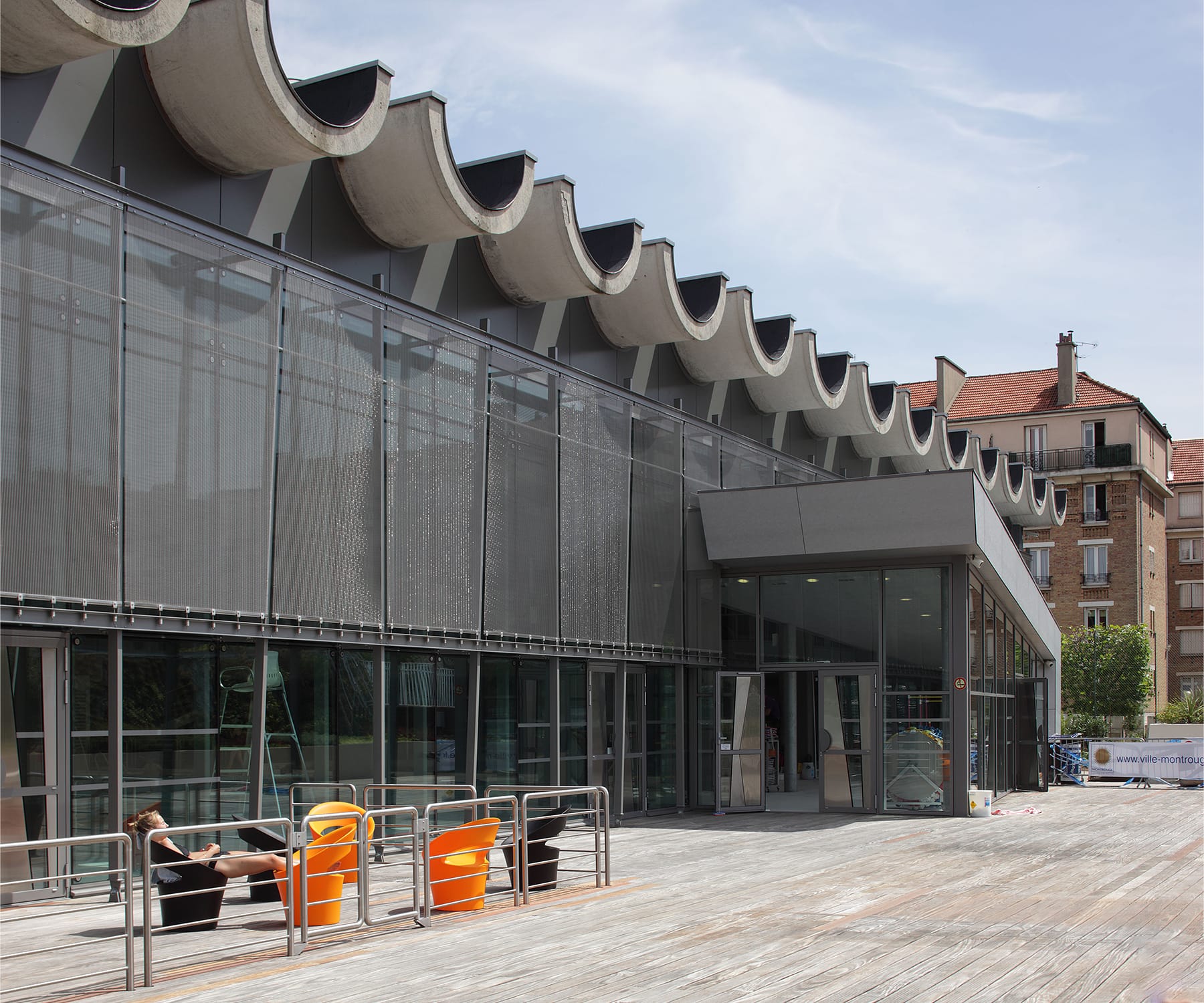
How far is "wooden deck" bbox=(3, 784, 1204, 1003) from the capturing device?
7.75 metres

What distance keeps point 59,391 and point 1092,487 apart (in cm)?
5497

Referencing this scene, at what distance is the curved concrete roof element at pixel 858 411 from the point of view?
25812mm

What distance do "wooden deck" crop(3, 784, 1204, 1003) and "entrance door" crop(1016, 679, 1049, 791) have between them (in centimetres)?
1099

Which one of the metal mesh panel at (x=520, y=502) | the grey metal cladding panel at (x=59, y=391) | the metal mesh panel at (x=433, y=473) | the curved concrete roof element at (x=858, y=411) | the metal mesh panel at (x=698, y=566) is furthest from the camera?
the curved concrete roof element at (x=858, y=411)

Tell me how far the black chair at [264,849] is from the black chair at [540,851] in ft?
6.18

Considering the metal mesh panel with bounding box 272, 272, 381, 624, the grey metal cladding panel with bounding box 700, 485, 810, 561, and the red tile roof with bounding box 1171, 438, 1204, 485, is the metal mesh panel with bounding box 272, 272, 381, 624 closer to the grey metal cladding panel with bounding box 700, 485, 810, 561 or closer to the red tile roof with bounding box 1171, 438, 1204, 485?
the grey metal cladding panel with bounding box 700, 485, 810, 561

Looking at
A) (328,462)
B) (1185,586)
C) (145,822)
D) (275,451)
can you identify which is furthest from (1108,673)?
(145,822)

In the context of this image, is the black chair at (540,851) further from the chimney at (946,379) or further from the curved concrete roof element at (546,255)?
the chimney at (946,379)

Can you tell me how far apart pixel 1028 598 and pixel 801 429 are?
18.5 ft

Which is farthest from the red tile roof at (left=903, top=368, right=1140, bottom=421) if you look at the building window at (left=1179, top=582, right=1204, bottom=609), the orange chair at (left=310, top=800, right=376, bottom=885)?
the orange chair at (left=310, top=800, right=376, bottom=885)

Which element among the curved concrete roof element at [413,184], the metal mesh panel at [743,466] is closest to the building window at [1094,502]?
the metal mesh panel at [743,466]

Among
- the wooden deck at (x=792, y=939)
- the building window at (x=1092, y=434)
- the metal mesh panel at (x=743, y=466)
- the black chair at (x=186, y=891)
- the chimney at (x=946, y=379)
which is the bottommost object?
the wooden deck at (x=792, y=939)

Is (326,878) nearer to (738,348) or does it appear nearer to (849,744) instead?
(849,744)

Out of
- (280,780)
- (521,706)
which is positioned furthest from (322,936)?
(521,706)
